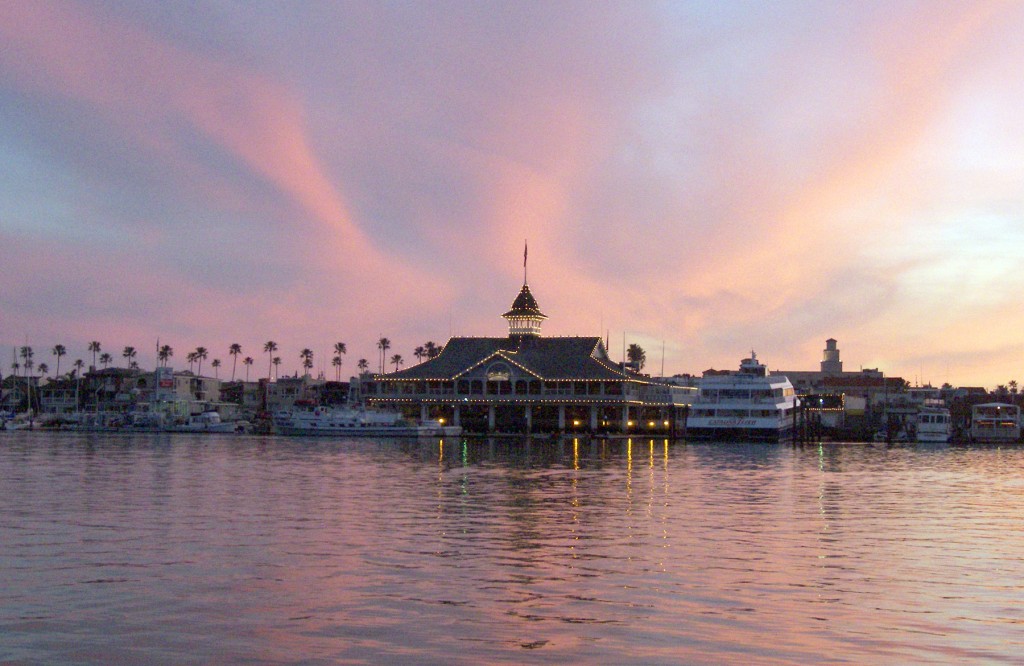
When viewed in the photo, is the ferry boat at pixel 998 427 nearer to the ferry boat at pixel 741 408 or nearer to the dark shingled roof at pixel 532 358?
the ferry boat at pixel 741 408

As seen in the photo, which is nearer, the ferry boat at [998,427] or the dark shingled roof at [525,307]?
the ferry boat at [998,427]

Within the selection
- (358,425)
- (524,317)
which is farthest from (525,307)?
(358,425)

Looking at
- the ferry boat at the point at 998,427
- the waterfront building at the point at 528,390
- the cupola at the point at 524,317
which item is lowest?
the ferry boat at the point at 998,427

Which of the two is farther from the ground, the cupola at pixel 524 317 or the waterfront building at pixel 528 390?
the cupola at pixel 524 317

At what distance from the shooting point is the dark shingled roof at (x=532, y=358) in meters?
152

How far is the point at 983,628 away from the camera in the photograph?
61.8 feet

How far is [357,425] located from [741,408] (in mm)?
49972

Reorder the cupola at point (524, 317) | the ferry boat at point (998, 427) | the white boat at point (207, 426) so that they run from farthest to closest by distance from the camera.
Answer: the cupola at point (524, 317), the white boat at point (207, 426), the ferry boat at point (998, 427)

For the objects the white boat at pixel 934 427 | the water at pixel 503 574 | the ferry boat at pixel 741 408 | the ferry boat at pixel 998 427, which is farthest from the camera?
the ferry boat at pixel 998 427

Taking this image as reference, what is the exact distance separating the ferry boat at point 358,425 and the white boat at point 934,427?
2298 inches

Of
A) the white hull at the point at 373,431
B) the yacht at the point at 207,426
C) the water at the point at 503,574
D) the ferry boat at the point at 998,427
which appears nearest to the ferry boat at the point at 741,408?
the ferry boat at the point at 998,427

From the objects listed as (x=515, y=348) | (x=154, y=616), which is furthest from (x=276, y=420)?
(x=154, y=616)

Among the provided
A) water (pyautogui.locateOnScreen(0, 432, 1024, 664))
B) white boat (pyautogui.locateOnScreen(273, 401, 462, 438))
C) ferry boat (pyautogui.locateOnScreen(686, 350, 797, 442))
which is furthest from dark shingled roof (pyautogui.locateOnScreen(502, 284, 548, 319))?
water (pyautogui.locateOnScreen(0, 432, 1024, 664))

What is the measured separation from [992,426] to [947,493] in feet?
299
